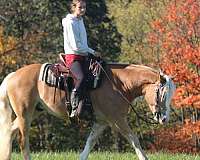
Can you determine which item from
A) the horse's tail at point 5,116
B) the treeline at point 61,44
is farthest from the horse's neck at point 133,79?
the treeline at point 61,44

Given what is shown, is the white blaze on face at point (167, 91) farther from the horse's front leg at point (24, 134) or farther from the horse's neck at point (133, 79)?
the horse's front leg at point (24, 134)

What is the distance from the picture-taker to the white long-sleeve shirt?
9.25 metres

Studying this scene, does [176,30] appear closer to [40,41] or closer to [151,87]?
[40,41]

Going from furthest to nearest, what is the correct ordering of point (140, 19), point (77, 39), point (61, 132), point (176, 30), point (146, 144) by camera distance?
point (140, 19), point (146, 144), point (176, 30), point (61, 132), point (77, 39)

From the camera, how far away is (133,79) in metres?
9.57

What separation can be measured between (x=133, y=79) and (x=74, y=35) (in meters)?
1.30

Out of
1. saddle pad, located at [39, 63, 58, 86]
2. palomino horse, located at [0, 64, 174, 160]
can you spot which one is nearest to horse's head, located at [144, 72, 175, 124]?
palomino horse, located at [0, 64, 174, 160]

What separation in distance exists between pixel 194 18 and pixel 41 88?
25895 millimetres

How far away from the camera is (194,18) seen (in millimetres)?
34219

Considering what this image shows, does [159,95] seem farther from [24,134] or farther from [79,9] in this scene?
[24,134]

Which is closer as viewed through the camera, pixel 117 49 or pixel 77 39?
pixel 77 39

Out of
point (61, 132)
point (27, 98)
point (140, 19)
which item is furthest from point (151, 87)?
point (140, 19)

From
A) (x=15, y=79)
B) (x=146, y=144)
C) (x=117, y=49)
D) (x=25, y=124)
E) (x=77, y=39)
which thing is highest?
(x=77, y=39)

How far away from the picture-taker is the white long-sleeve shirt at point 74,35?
9.25m
